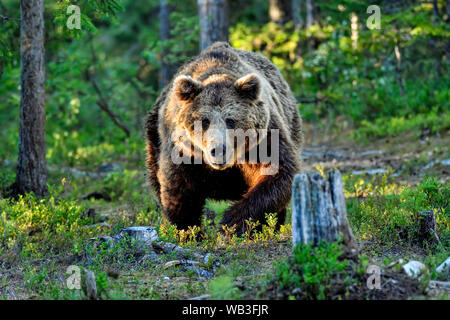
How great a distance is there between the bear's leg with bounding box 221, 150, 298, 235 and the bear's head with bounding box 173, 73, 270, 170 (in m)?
0.38

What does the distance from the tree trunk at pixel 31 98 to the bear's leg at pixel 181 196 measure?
79.9 inches

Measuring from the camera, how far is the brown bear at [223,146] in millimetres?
5719

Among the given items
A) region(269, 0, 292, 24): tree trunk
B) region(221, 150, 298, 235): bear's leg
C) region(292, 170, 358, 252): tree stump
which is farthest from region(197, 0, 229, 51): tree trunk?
region(292, 170, 358, 252): tree stump

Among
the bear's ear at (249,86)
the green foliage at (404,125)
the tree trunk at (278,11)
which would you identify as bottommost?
the green foliage at (404,125)

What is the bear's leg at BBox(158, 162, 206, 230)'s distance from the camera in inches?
243

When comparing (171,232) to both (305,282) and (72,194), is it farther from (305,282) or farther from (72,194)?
(72,194)

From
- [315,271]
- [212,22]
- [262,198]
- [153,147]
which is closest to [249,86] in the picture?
[262,198]

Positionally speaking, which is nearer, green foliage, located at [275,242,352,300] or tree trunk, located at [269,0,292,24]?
green foliage, located at [275,242,352,300]
